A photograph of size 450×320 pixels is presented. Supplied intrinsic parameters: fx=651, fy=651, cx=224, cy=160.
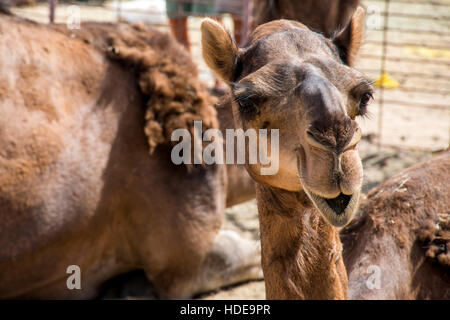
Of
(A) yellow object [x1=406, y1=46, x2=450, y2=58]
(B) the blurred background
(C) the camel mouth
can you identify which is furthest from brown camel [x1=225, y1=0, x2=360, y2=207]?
(A) yellow object [x1=406, y1=46, x2=450, y2=58]

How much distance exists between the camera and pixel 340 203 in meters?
2.07

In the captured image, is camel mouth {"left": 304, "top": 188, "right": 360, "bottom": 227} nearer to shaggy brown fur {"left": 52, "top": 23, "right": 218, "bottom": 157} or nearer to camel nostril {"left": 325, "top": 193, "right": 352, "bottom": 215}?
camel nostril {"left": 325, "top": 193, "right": 352, "bottom": 215}

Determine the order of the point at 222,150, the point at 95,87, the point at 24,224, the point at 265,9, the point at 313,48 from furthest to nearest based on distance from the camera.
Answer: the point at 265,9 < the point at 222,150 < the point at 95,87 < the point at 24,224 < the point at 313,48

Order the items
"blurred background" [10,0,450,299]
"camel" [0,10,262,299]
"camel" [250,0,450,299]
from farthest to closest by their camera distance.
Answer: "blurred background" [10,0,450,299]
"camel" [0,10,262,299]
"camel" [250,0,450,299]

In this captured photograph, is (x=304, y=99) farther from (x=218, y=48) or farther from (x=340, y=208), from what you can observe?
(x=218, y=48)

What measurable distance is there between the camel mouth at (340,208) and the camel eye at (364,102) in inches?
15.2

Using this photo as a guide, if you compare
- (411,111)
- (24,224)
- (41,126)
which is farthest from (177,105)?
(411,111)

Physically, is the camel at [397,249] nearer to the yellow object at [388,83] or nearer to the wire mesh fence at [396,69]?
the wire mesh fence at [396,69]

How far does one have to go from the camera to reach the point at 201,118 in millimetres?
4371

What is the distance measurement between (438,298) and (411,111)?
6.37m

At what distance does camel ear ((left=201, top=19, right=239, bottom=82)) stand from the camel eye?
597 mm

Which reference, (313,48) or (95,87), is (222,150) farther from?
(313,48)

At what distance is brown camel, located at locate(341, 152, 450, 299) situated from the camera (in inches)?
117

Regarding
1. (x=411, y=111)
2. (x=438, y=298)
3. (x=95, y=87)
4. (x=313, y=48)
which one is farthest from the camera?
(x=411, y=111)
